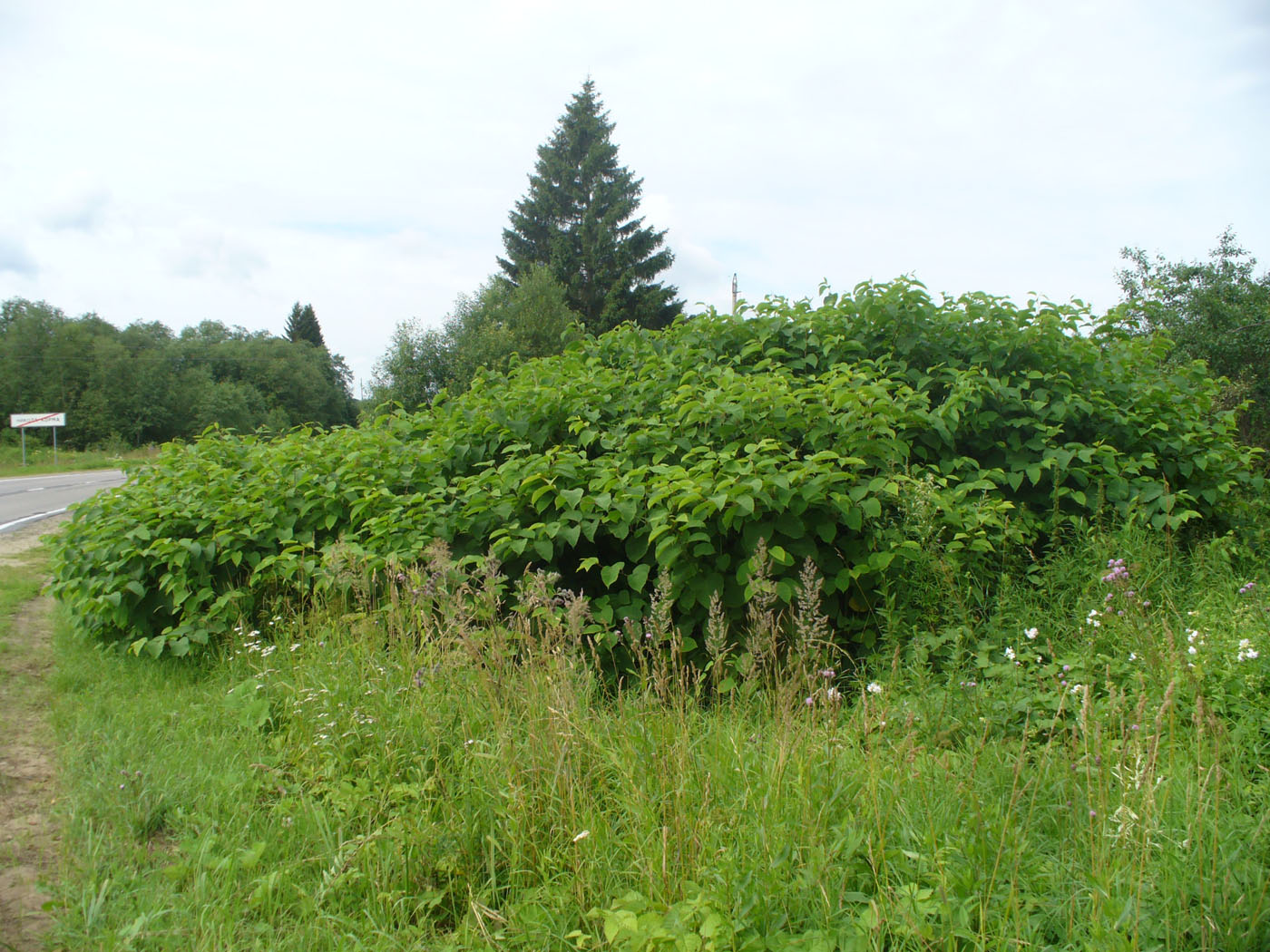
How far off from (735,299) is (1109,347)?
2.95 metres

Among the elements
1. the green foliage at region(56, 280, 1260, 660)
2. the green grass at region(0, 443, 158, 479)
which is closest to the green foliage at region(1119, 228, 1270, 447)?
the green foliage at region(56, 280, 1260, 660)

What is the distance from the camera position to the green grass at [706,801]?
179cm

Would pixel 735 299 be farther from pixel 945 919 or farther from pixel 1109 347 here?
pixel 945 919

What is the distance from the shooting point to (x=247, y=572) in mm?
4922

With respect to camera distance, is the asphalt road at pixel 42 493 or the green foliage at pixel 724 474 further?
the asphalt road at pixel 42 493

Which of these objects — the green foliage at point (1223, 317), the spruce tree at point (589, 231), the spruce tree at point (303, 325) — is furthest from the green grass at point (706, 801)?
the spruce tree at point (303, 325)

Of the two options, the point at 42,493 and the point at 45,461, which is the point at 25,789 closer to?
the point at 42,493

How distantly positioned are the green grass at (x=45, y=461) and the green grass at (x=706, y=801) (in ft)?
98.0

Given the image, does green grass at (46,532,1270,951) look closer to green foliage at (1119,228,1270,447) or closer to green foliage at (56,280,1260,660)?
green foliage at (56,280,1260,660)

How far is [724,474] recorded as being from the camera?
3.76m

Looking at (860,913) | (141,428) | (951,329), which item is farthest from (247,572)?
(141,428)

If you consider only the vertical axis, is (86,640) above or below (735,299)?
below

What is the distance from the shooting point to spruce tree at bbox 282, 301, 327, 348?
90625 millimetres

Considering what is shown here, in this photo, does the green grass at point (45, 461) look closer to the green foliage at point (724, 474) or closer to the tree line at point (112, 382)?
the tree line at point (112, 382)
